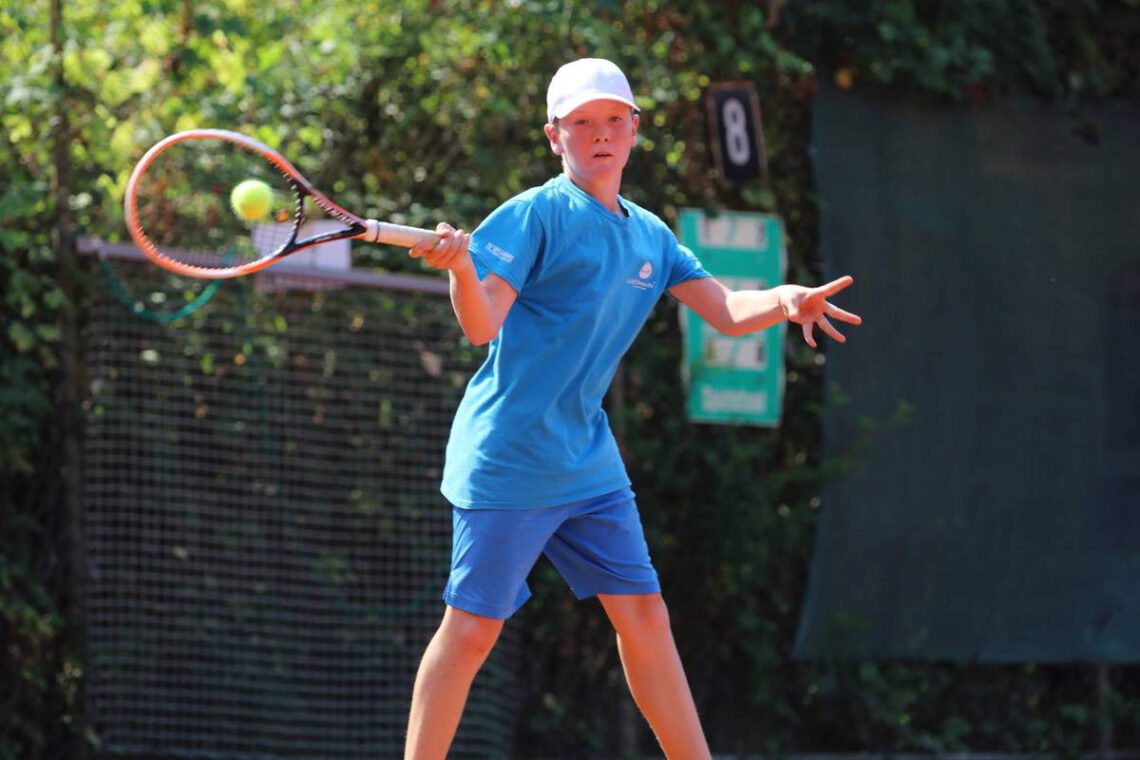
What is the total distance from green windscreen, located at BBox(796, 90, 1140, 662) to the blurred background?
0.04 ft

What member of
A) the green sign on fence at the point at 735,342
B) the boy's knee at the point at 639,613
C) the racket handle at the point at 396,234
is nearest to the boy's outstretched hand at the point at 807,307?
the boy's knee at the point at 639,613

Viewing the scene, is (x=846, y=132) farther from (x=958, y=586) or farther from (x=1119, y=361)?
(x=958, y=586)

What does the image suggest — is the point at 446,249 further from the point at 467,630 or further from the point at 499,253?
the point at 467,630

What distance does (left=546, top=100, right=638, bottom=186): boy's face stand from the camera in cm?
371

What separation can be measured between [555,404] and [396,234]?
58 cm

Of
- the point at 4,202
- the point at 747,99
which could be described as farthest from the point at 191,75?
the point at 747,99

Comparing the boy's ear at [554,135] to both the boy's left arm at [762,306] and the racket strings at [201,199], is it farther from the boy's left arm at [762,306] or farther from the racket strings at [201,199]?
the racket strings at [201,199]

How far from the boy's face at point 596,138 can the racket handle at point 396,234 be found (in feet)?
1.76

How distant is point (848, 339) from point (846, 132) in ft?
2.57

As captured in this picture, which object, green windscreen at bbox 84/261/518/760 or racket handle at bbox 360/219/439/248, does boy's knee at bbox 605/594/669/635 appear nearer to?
racket handle at bbox 360/219/439/248

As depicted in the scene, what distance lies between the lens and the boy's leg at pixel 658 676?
12.6 ft

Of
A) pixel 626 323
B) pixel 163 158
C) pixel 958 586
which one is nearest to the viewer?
pixel 626 323

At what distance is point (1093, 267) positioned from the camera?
633cm

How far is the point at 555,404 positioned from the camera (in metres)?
3.71
